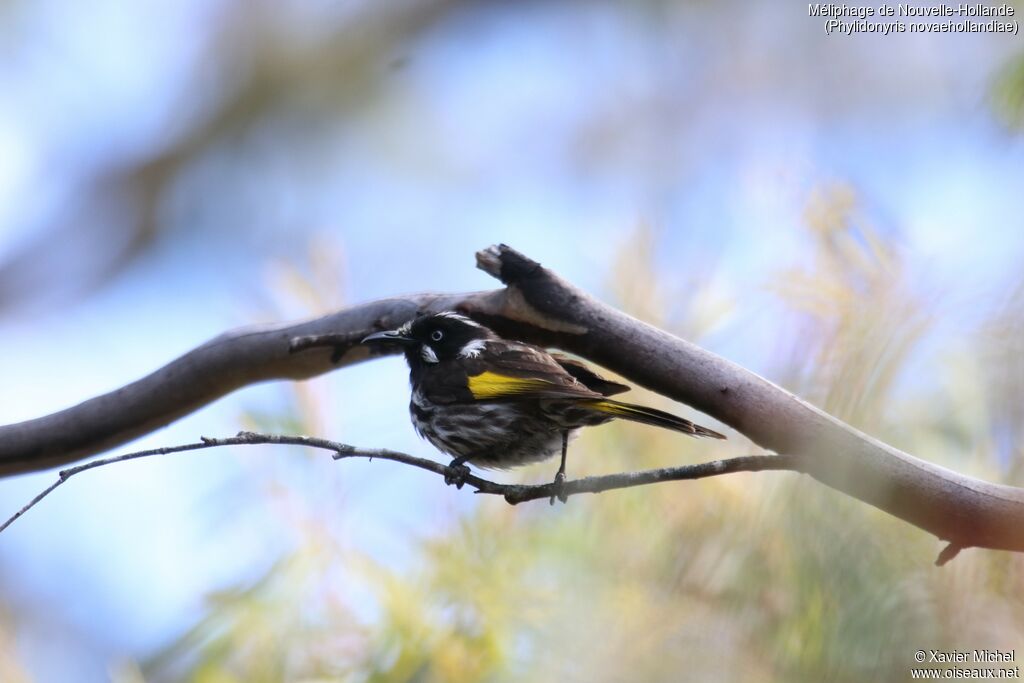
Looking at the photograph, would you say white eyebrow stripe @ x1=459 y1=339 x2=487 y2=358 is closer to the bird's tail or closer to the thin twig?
the bird's tail

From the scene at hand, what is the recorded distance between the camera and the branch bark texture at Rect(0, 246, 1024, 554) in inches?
63.2

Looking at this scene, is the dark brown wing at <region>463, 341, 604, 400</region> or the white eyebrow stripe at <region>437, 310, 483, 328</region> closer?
the dark brown wing at <region>463, 341, 604, 400</region>

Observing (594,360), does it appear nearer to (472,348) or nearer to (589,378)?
(589,378)

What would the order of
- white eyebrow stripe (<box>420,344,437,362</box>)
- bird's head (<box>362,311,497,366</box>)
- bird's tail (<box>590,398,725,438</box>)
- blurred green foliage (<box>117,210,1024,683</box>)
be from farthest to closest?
white eyebrow stripe (<box>420,344,437,362</box>), bird's head (<box>362,311,497,366</box>), bird's tail (<box>590,398,725,438</box>), blurred green foliage (<box>117,210,1024,683</box>)

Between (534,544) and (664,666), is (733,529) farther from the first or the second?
(534,544)

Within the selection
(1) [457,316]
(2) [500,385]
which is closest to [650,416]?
(2) [500,385]

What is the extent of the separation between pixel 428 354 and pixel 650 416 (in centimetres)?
101

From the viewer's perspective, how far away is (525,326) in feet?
7.91

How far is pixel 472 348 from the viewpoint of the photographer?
2805 mm

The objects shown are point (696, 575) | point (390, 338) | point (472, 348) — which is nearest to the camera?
point (696, 575)

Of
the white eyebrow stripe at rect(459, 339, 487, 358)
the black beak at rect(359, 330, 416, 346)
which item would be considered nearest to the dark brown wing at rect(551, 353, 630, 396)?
the white eyebrow stripe at rect(459, 339, 487, 358)

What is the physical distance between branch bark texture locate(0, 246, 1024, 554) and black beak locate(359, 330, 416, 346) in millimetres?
21

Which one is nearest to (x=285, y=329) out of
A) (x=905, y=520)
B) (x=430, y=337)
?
(x=430, y=337)

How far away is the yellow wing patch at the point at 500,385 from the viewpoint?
2.49 metres
